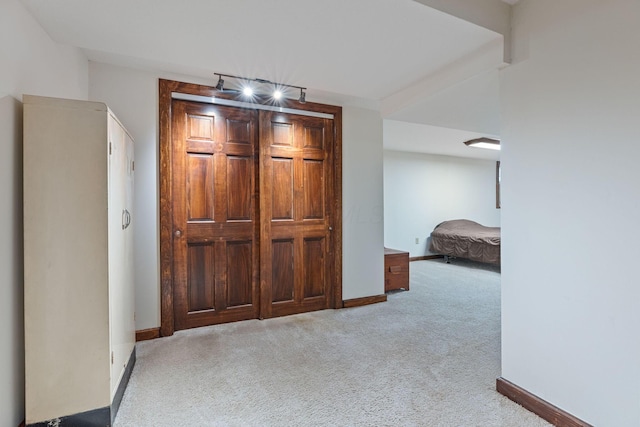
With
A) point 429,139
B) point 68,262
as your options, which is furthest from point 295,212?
point 429,139

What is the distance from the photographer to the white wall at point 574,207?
4.40 feet

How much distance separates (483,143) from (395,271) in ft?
9.50

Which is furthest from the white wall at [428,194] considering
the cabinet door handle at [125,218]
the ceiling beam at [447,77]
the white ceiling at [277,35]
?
the cabinet door handle at [125,218]

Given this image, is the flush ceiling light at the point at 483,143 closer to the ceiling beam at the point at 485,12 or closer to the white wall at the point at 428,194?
the white wall at the point at 428,194

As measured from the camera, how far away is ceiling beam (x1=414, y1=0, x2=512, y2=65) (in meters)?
1.57

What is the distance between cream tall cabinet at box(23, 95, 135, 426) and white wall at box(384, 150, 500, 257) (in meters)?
→ 5.06

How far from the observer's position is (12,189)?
4.68ft

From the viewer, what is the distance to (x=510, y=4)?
1765 millimetres

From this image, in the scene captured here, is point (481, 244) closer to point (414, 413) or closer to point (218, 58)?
point (414, 413)

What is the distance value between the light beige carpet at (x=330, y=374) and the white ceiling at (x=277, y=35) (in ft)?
6.47

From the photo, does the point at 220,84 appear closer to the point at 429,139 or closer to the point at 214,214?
the point at 214,214

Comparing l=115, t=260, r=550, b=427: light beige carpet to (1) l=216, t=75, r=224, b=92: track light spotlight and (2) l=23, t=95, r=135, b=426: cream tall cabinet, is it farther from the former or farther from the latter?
(1) l=216, t=75, r=224, b=92: track light spotlight

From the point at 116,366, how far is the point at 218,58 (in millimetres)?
1937

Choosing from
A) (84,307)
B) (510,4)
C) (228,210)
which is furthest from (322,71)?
(84,307)
